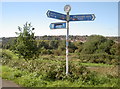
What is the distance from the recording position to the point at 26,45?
1365 centimetres

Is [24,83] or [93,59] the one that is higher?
[24,83]

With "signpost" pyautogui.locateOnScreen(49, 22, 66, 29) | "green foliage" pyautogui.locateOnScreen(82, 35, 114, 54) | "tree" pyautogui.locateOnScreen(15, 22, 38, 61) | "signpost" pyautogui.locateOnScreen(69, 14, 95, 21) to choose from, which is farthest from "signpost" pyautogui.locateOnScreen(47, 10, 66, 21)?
"green foliage" pyautogui.locateOnScreen(82, 35, 114, 54)

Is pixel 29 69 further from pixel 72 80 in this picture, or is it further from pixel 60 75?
pixel 72 80

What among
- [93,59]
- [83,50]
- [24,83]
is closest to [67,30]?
[24,83]

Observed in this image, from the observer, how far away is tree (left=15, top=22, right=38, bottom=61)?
1363cm

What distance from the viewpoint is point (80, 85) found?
5977 millimetres

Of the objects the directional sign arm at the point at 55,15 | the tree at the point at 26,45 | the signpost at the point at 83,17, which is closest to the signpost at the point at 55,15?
the directional sign arm at the point at 55,15

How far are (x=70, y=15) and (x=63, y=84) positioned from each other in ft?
9.48

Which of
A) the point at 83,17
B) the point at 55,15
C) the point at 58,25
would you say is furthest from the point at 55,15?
the point at 83,17

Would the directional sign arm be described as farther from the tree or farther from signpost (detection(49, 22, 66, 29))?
the tree

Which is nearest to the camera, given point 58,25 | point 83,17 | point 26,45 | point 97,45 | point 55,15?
point 55,15

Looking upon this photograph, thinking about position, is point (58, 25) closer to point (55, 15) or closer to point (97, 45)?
point (55, 15)

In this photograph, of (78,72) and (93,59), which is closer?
(78,72)

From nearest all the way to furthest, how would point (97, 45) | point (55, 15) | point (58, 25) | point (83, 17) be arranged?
1. point (55, 15)
2. point (83, 17)
3. point (58, 25)
4. point (97, 45)
